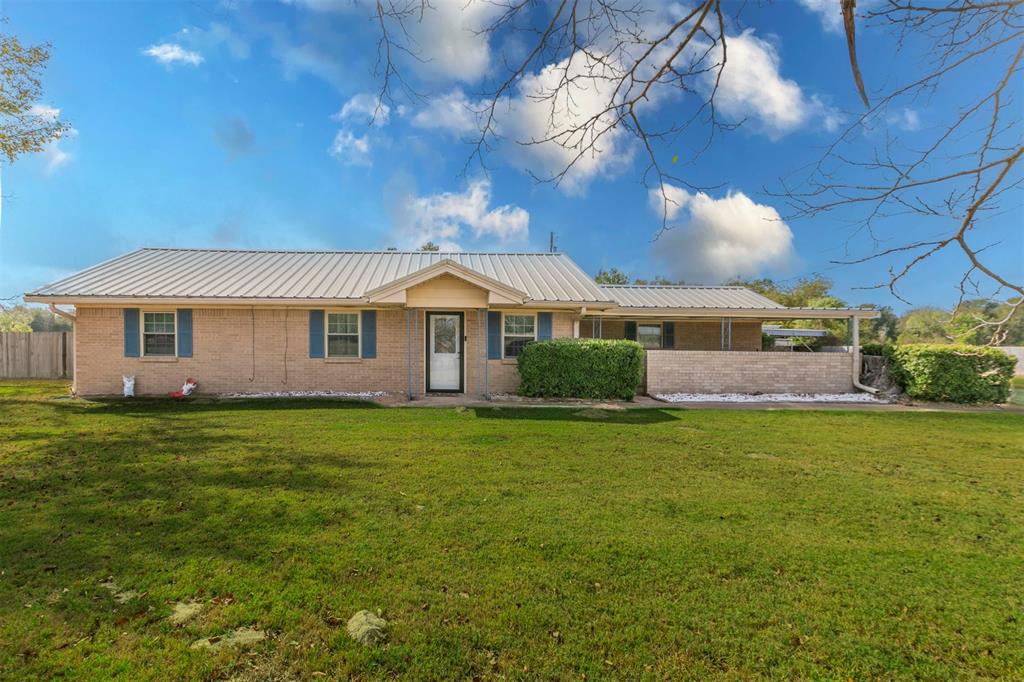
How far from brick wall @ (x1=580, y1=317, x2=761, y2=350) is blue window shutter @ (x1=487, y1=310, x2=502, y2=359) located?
16.8 ft

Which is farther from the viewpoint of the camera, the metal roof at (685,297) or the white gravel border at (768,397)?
the metal roof at (685,297)

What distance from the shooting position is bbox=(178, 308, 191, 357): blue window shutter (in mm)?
13219

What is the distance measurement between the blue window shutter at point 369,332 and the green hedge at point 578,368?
4083mm

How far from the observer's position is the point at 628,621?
2922 millimetres

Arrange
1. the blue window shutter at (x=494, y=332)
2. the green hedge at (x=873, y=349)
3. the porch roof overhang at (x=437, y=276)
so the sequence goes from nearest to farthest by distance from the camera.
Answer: the porch roof overhang at (x=437, y=276) < the blue window shutter at (x=494, y=332) < the green hedge at (x=873, y=349)

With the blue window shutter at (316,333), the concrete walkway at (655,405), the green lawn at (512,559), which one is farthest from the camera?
the blue window shutter at (316,333)

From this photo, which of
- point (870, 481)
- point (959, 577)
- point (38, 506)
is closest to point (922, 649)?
point (959, 577)

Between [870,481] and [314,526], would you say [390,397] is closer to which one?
[314,526]

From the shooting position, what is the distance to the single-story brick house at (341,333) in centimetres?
1290

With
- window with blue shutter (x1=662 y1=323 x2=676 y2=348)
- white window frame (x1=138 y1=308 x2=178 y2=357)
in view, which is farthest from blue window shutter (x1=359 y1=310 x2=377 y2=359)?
window with blue shutter (x1=662 y1=323 x2=676 y2=348)

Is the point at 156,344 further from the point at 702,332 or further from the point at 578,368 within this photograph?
the point at 702,332

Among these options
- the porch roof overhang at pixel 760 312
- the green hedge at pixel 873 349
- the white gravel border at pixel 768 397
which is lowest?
the white gravel border at pixel 768 397

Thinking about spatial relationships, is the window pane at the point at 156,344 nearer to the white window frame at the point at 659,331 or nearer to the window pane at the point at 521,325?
the window pane at the point at 521,325

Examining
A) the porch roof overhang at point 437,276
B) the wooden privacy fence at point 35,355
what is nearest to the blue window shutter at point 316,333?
the porch roof overhang at point 437,276
